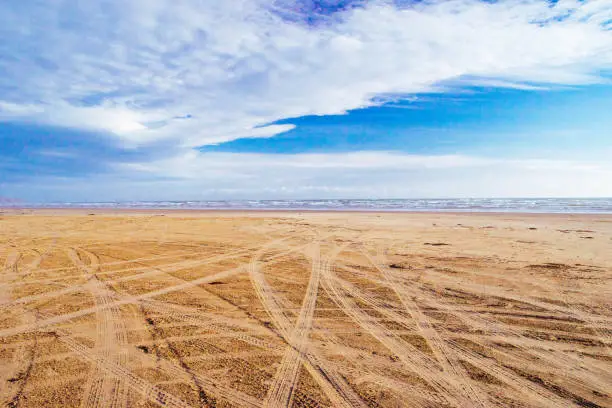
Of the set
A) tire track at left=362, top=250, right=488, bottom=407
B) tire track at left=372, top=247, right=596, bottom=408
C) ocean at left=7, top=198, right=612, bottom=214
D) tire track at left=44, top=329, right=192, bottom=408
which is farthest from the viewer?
ocean at left=7, top=198, right=612, bottom=214

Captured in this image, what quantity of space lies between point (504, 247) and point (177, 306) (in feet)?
35.6

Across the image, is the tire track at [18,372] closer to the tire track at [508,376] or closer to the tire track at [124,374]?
the tire track at [124,374]

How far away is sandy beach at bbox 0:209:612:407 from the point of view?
3.45m

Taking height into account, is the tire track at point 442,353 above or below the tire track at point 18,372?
below

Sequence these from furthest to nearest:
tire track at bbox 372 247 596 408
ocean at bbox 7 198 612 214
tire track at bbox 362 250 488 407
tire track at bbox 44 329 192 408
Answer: ocean at bbox 7 198 612 214 < tire track at bbox 362 250 488 407 < tire track at bbox 372 247 596 408 < tire track at bbox 44 329 192 408

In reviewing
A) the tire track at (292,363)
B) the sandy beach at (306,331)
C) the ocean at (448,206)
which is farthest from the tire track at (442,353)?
the ocean at (448,206)

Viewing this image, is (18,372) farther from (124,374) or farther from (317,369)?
(317,369)

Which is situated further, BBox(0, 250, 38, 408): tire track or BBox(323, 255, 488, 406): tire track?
BBox(323, 255, 488, 406): tire track

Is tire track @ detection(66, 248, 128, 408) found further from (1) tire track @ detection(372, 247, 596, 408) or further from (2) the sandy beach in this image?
(1) tire track @ detection(372, 247, 596, 408)

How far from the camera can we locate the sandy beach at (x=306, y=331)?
3449 mm

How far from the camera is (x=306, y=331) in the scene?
191 inches

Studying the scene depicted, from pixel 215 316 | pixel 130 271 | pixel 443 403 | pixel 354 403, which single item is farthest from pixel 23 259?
pixel 443 403

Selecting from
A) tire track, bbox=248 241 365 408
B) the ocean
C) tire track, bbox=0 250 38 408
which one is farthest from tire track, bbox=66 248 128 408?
the ocean

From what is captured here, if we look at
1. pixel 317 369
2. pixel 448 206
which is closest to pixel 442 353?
pixel 317 369
